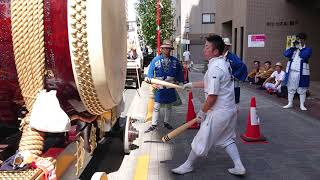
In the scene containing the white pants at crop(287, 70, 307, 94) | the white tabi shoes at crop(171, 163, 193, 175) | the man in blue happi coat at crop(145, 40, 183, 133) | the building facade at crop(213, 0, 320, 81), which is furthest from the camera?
the building facade at crop(213, 0, 320, 81)

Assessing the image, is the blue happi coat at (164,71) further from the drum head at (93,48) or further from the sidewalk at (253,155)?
the drum head at (93,48)

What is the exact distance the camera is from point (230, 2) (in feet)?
65.3

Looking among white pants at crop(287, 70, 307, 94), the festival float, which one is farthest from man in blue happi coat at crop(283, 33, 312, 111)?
the festival float

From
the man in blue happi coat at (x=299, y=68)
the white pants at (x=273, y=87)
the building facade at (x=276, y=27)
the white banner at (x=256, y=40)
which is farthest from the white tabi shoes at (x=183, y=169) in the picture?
the white banner at (x=256, y=40)

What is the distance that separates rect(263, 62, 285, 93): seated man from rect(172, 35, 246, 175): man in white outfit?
7.12 metres

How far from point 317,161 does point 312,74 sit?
1083 centimetres

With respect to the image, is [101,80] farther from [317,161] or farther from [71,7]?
[317,161]

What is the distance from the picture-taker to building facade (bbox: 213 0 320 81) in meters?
15.1

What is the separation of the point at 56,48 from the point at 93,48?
0.73ft

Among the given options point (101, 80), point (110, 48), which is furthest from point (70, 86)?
point (110, 48)

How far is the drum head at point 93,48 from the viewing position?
216cm

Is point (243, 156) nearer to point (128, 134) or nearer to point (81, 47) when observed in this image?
point (128, 134)

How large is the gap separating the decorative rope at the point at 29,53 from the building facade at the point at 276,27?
1390 cm

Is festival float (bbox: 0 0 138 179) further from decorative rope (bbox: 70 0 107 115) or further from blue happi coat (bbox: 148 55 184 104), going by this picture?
blue happi coat (bbox: 148 55 184 104)
